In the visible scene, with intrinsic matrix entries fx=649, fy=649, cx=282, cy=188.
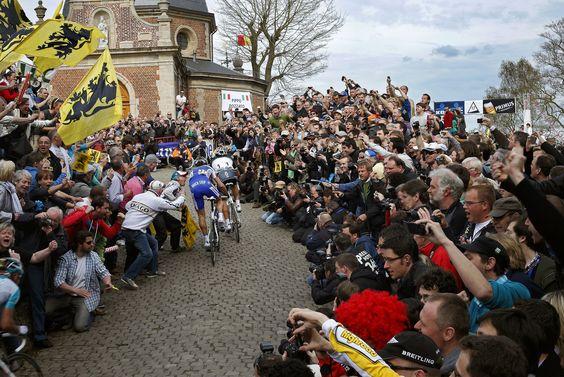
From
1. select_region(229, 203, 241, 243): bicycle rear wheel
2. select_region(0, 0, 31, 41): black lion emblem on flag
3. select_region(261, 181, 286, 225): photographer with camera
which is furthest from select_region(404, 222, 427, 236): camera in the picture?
select_region(261, 181, 286, 225): photographer with camera

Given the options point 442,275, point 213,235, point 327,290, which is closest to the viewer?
point 442,275

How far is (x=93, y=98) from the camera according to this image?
10195 millimetres

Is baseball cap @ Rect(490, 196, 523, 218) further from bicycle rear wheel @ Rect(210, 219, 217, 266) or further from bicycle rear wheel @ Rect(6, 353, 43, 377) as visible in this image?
bicycle rear wheel @ Rect(210, 219, 217, 266)

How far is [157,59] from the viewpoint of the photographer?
1581 inches

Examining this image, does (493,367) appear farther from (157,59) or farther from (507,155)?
(157,59)

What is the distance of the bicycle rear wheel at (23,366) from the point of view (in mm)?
6766

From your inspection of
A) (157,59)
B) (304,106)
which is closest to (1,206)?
(304,106)

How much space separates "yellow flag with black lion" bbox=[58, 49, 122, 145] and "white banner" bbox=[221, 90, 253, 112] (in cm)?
3762

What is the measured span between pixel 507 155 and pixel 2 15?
831cm

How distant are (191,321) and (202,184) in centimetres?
424

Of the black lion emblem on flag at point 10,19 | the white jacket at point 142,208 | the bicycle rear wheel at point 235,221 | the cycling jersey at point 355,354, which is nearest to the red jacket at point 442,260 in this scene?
the cycling jersey at point 355,354

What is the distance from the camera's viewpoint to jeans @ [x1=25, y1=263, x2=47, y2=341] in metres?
8.53

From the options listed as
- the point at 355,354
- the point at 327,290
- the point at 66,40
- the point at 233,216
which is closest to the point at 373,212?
the point at 327,290

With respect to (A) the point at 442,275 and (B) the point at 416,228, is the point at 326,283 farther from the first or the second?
(A) the point at 442,275
